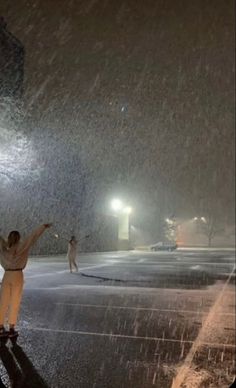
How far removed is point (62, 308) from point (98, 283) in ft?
16.5

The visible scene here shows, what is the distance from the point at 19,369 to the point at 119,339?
2126 mm

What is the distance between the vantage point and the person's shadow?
13.9ft

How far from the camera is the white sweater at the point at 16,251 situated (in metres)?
5.83

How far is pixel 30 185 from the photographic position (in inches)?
1353

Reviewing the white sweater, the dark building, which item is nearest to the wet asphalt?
the white sweater

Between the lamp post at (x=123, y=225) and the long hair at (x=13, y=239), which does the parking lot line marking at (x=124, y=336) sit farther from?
the lamp post at (x=123, y=225)

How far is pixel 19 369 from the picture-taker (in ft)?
15.4

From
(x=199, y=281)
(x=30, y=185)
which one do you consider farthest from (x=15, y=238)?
(x=30, y=185)

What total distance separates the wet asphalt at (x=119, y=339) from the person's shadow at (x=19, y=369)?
0.03 ft

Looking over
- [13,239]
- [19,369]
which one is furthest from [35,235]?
[19,369]

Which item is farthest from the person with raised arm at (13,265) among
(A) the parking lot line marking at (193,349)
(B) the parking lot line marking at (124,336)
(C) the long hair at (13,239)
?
(A) the parking lot line marking at (193,349)

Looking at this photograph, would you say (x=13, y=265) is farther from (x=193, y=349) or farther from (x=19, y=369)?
(x=193, y=349)

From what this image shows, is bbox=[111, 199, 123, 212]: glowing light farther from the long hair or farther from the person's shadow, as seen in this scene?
the person's shadow

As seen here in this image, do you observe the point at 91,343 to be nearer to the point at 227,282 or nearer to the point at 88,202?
the point at 227,282
